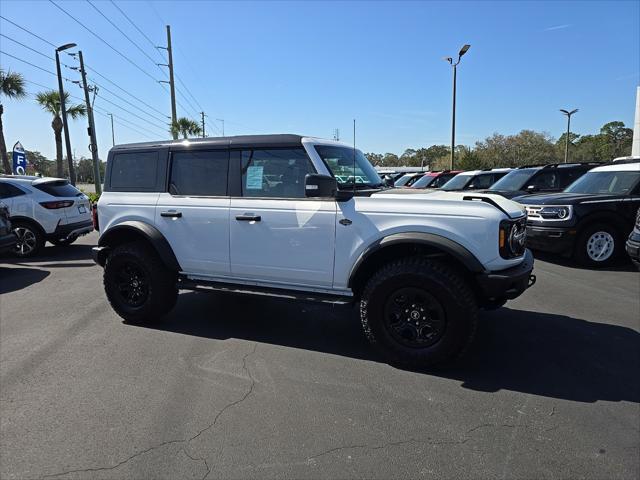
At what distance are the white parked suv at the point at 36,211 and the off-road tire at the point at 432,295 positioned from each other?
824 centimetres

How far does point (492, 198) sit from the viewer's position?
3.80 m

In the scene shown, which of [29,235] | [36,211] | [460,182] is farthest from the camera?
[460,182]

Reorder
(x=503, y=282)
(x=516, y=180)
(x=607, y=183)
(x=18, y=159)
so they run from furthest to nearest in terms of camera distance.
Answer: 1. (x=18, y=159)
2. (x=516, y=180)
3. (x=607, y=183)
4. (x=503, y=282)

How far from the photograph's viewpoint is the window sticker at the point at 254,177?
14.5 ft

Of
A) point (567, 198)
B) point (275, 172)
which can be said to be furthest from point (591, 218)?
point (275, 172)

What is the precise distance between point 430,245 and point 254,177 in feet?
6.19

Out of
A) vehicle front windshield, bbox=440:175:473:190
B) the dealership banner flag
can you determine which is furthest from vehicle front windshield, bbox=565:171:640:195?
the dealership banner flag

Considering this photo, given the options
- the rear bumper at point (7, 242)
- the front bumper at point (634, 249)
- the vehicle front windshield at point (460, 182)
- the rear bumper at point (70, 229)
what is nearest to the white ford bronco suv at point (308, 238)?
the front bumper at point (634, 249)

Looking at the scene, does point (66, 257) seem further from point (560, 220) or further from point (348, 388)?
point (560, 220)

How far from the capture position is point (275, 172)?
434 centimetres

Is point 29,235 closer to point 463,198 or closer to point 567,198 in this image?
point 463,198

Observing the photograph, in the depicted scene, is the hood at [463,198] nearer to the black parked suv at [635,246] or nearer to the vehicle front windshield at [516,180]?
the black parked suv at [635,246]

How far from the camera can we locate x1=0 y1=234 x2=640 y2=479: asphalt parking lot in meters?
2.57

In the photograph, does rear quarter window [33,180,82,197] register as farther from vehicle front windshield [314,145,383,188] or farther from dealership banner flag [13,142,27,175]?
dealership banner flag [13,142,27,175]
